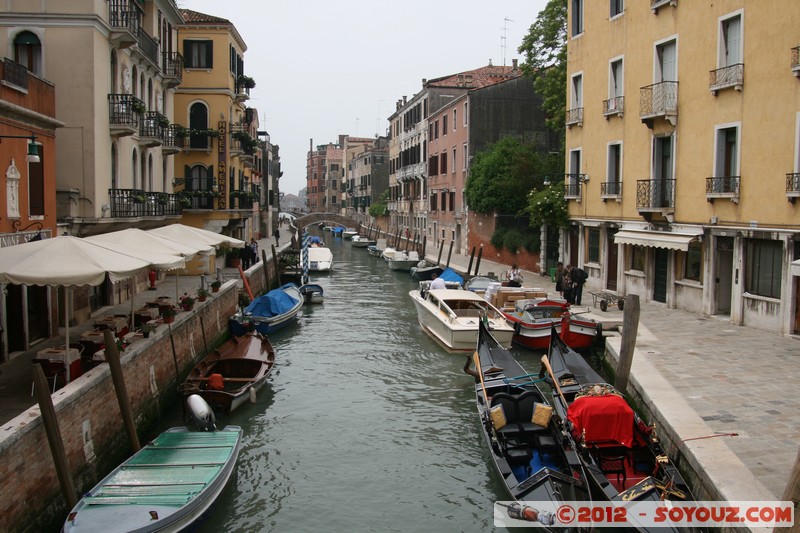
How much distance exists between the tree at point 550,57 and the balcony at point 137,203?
1368 centimetres

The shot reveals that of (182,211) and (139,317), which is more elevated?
(182,211)

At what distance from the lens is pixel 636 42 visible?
61.4 ft

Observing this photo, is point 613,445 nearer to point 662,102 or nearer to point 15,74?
point 15,74

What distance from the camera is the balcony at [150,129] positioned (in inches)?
752

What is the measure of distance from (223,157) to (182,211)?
2.67 m

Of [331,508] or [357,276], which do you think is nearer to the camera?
[331,508]

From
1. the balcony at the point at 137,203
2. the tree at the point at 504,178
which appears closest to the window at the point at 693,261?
the tree at the point at 504,178

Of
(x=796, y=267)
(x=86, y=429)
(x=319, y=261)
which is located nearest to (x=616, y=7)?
→ (x=796, y=267)

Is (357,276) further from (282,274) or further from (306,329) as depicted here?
(306,329)

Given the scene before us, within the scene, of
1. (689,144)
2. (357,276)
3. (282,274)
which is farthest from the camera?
(357,276)

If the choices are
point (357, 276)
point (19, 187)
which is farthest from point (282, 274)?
point (19, 187)

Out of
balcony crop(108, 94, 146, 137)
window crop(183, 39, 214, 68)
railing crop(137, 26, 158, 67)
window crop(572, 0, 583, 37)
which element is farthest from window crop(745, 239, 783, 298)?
window crop(183, 39, 214, 68)

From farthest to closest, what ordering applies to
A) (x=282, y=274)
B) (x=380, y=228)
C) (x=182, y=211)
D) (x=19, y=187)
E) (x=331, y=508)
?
(x=380, y=228) < (x=282, y=274) < (x=182, y=211) < (x=19, y=187) < (x=331, y=508)

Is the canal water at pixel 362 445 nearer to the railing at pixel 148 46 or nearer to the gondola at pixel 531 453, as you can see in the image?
the gondola at pixel 531 453
